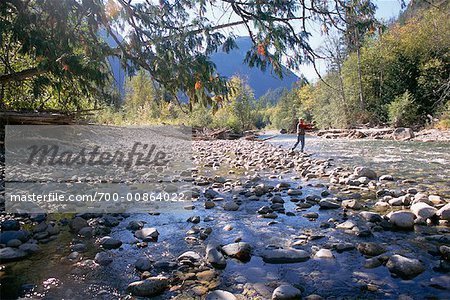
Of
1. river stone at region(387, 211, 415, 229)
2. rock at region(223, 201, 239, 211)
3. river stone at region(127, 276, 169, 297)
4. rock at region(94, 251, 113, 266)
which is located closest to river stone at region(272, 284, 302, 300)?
river stone at region(127, 276, 169, 297)

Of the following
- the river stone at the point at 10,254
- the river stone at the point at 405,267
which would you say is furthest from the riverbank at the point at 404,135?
the river stone at the point at 10,254

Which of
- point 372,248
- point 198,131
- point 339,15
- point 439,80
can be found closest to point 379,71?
point 439,80

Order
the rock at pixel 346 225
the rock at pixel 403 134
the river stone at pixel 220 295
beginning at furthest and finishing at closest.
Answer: the rock at pixel 403 134 → the rock at pixel 346 225 → the river stone at pixel 220 295

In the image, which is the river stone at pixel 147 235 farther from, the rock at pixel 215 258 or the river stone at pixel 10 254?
the river stone at pixel 10 254

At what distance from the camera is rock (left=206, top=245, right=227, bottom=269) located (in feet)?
7.84

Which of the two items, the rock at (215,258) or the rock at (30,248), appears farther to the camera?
the rock at (30,248)

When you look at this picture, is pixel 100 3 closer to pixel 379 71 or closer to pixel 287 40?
pixel 287 40

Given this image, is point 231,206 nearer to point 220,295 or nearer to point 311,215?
point 311,215

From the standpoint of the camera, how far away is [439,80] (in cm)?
2306

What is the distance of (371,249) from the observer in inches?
99.2

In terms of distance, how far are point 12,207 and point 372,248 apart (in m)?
4.14

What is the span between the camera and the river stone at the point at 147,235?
118 inches

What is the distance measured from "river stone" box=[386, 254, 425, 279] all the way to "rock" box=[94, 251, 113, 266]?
7.02ft

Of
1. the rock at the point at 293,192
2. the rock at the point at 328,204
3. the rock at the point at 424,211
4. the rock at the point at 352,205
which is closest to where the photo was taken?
the rock at the point at 424,211
